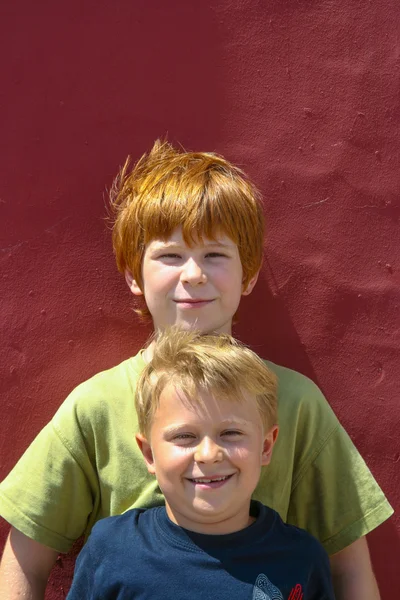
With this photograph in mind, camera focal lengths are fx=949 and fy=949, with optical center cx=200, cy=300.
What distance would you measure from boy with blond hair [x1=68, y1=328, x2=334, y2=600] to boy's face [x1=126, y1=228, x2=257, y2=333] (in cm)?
13

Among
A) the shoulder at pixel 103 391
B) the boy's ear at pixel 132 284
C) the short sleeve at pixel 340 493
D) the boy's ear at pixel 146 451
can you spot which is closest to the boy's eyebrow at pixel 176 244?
the boy's ear at pixel 132 284

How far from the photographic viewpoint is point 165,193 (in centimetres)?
235

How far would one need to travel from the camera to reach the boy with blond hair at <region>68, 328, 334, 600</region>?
2066mm

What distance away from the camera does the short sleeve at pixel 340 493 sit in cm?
244

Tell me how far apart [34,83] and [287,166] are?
736 mm

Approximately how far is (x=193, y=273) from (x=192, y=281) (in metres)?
0.02

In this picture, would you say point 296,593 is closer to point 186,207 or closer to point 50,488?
point 50,488

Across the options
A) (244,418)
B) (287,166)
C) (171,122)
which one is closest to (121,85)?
(171,122)

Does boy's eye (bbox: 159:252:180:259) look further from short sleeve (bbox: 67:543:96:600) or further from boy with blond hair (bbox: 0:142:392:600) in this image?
short sleeve (bbox: 67:543:96:600)

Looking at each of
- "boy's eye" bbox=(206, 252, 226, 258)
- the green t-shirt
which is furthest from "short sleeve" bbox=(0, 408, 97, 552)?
"boy's eye" bbox=(206, 252, 226, 258)

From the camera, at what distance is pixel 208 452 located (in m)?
2.05

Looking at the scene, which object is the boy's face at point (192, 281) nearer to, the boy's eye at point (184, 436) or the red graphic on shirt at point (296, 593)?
the boy's eye at point (184, 436)

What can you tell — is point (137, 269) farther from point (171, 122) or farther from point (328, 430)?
point (328, 430)

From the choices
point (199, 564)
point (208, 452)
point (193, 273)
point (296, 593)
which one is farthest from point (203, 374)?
point (296, 593)
